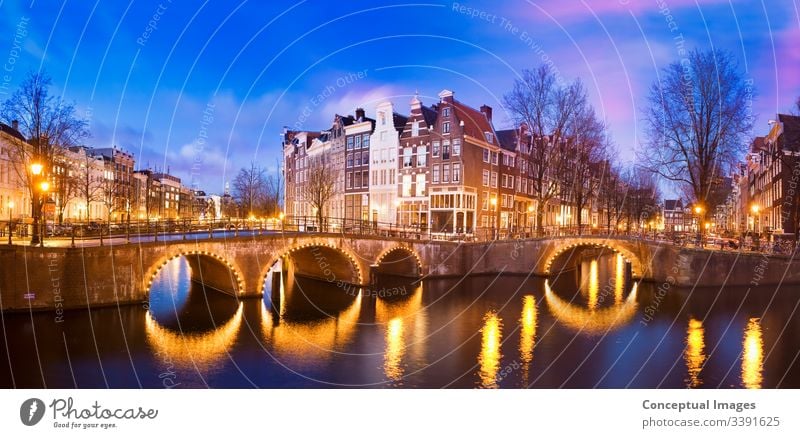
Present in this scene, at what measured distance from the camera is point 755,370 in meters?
21.8

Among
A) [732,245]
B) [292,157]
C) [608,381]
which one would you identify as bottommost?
[608,381]

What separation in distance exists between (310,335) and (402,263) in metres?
20.8

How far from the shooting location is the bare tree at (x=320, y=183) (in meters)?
62.2

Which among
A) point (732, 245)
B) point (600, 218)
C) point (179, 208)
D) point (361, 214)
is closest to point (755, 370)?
point (732, 245)

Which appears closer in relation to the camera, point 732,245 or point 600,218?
point 732,245

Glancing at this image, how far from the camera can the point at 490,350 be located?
2475 centimetres

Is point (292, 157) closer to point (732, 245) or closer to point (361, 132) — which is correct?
point (361, 132)

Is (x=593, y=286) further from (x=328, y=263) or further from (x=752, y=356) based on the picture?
(x=328, y=263)

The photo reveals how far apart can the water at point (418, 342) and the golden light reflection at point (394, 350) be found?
7 cm

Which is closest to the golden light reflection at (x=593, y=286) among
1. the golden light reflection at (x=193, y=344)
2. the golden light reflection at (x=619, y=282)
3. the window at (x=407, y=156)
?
the golden light reflection at (x=619, y=282)

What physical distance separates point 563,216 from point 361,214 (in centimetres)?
3537

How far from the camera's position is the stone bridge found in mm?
28338

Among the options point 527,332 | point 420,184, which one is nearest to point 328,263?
point 420,184

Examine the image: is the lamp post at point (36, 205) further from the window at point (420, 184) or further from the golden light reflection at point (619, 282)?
the window at point (420, 184)
